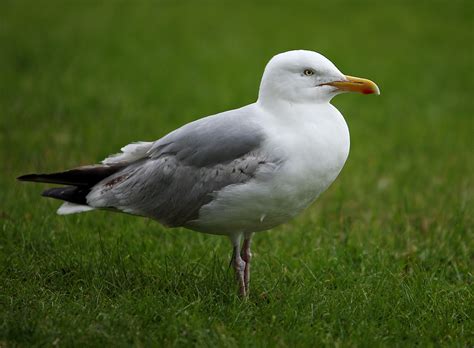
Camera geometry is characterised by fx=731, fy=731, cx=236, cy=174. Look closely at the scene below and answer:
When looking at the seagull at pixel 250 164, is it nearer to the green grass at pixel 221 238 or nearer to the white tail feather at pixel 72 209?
the white tail feather at pixel 72 209

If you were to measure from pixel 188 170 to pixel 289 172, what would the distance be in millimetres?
640

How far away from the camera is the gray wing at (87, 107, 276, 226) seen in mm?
4078

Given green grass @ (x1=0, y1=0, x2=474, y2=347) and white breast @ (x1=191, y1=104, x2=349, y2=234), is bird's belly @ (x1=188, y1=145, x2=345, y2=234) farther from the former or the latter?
green grass @ (x1=0, y1=0, x2=474, y2=347)

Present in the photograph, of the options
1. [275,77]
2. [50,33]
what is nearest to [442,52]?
[50,33]

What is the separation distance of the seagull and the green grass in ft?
1.60

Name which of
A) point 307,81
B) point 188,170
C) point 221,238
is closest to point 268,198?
point 188,170

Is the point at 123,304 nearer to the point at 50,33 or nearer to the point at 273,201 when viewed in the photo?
the point at 273,201

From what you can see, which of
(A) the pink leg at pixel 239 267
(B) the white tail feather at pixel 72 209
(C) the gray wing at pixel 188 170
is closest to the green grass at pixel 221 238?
(A) the pink leg at pixel 239 267

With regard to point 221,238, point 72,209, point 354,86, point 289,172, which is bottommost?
point 221,238

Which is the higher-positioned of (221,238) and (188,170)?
(188,170)

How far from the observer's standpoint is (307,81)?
13.8ft

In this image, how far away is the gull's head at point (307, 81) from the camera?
4.19 metres

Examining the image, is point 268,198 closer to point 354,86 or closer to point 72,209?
point 354,86

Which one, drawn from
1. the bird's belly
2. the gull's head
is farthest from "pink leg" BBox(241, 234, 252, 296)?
the gull's head
